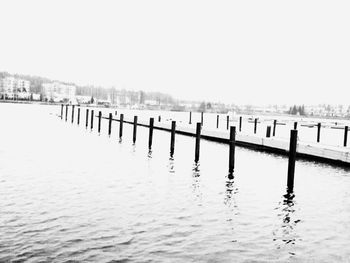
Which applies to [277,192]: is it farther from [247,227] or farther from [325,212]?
[247,227]

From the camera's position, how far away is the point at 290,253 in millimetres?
8188

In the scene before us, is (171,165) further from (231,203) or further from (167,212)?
(167,212)

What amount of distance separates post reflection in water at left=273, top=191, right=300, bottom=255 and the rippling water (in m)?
0.03

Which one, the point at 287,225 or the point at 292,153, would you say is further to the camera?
the point at 292,153

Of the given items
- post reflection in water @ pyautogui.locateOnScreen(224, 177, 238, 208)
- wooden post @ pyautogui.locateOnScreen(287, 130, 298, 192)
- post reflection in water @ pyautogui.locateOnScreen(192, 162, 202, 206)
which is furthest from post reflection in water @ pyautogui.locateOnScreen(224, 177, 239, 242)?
wooden post @ pyautogui.locateOnScreen(287, 130, 298, 192)

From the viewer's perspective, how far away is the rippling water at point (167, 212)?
8.05m

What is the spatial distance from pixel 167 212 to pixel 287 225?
2900 mm

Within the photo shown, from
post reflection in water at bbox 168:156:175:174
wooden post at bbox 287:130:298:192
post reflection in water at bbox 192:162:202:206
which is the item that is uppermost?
wooden post at bbox 287:130:298:192

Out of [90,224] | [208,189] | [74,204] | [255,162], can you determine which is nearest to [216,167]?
[255,162]

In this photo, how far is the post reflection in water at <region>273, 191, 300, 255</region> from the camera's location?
8766mm

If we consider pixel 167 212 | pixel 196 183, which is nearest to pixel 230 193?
pixel 196 183

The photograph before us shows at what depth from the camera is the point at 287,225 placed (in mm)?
10102

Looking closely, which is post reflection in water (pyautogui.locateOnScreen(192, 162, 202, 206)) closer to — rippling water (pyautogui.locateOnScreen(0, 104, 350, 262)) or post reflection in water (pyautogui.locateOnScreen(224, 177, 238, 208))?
rippling water (pyautogui.locateOnScreen(0, 104, 350, 262))

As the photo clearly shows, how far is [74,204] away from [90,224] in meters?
1.96
